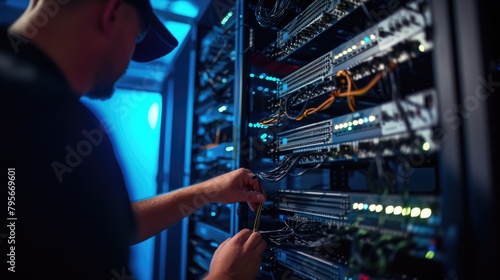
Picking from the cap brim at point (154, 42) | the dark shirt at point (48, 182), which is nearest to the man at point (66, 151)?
the dark shirt at point (48, 182)

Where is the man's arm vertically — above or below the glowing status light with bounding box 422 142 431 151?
below

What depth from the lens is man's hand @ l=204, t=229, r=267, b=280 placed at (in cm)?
91

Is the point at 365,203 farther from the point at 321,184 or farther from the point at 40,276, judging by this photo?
the point at 321,184

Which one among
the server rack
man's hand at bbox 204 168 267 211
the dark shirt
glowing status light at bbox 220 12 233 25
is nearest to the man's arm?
man's hand at bbox 204 168 267 211

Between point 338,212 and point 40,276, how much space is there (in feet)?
2.68

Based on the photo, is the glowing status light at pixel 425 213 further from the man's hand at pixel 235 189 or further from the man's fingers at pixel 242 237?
the man's hand at pixel 235 189

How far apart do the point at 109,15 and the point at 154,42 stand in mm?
305

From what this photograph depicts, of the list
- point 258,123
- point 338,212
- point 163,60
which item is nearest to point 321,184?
point 258,123

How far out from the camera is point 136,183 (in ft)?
10.0

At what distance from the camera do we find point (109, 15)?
2.99 ft

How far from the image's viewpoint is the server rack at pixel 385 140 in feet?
1.94

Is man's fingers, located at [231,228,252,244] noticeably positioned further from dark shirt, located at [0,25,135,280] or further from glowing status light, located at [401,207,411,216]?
glowing status light, located at [401,207,411,216]

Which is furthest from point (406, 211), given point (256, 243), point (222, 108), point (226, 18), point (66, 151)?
point (226, 18)

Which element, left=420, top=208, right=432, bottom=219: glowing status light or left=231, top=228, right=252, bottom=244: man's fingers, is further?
left=231, top=228, right=252, bottom=244: man's fingers
